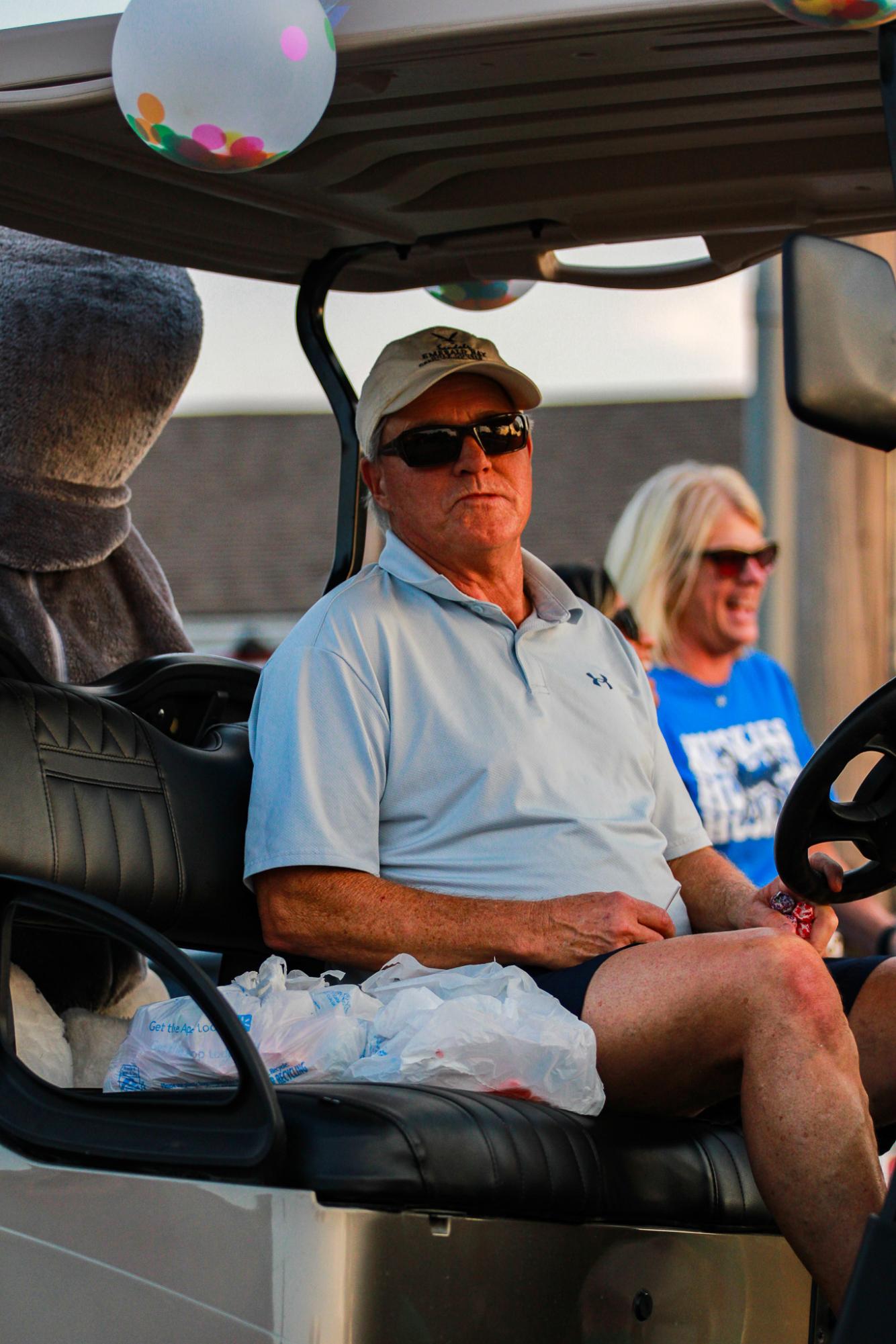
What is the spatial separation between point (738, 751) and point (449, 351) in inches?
55.0

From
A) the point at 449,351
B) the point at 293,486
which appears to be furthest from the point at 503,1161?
the point at 293,486

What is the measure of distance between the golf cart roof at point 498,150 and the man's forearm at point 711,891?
971 mm

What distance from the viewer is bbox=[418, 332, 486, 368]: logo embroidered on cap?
2604 millimetres

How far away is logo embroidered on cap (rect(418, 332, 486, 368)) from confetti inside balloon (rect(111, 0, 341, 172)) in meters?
0.65

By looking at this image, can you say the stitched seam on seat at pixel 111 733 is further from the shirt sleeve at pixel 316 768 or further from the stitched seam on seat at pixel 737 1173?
the stitched seam on seat at pixel 737 1173

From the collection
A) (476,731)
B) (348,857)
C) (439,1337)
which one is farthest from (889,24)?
(439,1337)

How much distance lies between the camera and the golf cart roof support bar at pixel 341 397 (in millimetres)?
2807

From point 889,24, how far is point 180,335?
147 centimetres

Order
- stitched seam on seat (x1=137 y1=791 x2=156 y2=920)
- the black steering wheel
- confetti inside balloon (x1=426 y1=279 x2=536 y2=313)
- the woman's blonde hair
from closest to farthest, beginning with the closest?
the black steering wheel < stitched seam on seat (x1=137 y1=791 x2=156 y2=920) < confetti inside balloon (x1=426 y1=279 x2=536 y2=313) < the woman's blonde hair

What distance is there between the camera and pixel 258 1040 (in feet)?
6.52

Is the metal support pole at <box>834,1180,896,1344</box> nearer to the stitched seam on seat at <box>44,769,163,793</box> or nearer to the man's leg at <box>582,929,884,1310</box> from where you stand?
the man's leg at <box>582,929,884,1310</box>

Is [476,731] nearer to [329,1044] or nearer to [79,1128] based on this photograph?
[329,1044]

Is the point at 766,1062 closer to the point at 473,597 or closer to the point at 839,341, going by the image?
the point at 839,341

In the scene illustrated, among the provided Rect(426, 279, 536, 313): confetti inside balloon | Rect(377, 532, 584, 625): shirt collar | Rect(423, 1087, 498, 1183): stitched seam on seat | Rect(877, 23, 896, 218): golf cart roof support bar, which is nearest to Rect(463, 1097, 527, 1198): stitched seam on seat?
Rect(423, 1087, 498, 1183): stitched seam on seat
